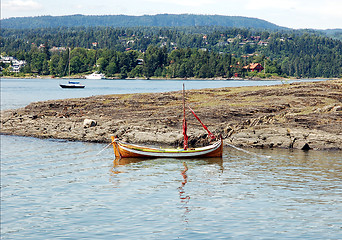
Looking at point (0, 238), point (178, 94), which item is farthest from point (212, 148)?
point (178, 94)

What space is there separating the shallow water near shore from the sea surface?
53 millimetres

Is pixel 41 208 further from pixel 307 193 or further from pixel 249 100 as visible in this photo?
pixel 249 100

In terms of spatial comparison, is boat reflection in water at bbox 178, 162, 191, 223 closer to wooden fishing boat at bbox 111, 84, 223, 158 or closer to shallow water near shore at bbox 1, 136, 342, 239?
shallow water near shore at bbox 1, 136, 342, 239

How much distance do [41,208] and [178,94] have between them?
43.3 metres

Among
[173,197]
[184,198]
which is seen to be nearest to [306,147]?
[184,198]

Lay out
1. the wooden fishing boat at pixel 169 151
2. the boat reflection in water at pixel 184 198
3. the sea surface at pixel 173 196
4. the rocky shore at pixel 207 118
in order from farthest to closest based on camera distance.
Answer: the rocky shore at pixel 207 118 → the wooden fishing boat at pixel 169 151 → the boat reflection in water at pixel 184 198 → the sea surface at pixel 173 196

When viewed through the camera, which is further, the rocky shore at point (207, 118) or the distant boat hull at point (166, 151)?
the rocky shore at point (207, 118)

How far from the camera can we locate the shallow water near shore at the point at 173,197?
2402 cm

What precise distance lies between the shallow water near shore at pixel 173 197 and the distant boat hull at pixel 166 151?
77cm

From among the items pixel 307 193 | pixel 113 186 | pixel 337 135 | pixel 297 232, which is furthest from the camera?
pixel 337 135

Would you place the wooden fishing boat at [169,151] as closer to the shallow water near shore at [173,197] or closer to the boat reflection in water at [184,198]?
the shallow water near shore at [173,197]

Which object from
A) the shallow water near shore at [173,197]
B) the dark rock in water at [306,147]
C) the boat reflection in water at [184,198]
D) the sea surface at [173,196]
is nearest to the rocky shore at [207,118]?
the dark rock in water at [306,147]

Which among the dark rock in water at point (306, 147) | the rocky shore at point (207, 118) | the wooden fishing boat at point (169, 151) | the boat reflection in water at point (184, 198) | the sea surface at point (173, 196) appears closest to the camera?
the sea surface at point (173, 196)

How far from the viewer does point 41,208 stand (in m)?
28.0
